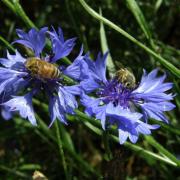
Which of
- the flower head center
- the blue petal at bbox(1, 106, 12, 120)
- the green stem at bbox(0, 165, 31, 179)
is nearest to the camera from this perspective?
the flower head center

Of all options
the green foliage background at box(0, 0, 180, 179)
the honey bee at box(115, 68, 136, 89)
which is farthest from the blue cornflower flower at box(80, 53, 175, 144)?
the green foliage background at box(0, 0, 180, 179)

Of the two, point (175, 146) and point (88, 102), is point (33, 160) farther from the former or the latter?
point (88, 102)

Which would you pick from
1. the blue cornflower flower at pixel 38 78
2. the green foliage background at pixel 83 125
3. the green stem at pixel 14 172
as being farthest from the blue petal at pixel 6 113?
the blue cornflower flower at pixel 38 78

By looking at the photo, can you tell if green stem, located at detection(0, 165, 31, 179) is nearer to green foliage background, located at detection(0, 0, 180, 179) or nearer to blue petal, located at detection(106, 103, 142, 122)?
green foliage background, located at detection(0, 0, 180, 179)

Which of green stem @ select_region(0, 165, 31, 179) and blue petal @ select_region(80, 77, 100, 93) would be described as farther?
green stem @ select_region(0, 165, 31, 179)

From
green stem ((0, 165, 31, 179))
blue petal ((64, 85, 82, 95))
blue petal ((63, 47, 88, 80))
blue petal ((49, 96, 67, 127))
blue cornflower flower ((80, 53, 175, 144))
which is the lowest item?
green stem ((0, 165, 31, 179))

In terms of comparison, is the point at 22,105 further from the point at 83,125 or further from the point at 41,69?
the point at 83,125

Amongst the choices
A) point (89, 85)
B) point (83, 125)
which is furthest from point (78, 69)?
point (83, 125)

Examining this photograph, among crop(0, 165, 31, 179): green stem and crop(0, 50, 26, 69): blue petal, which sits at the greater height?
crop(0, 50, 26, 69): blue petal

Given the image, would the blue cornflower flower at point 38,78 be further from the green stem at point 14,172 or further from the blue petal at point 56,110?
the green stem at point 14,172
